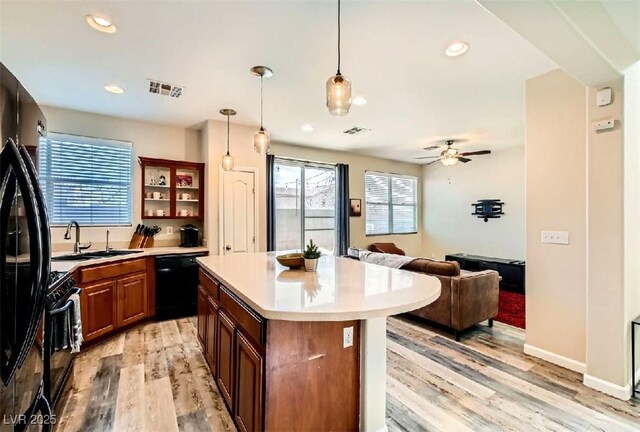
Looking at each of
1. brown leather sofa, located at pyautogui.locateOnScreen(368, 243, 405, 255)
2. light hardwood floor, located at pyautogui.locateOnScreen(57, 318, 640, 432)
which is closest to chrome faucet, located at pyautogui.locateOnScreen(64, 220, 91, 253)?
light hardwood floor, located at pyautogui.locateOnScreen(57, 318, 640, 432)

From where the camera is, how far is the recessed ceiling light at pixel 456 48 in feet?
8.09

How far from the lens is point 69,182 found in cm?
395

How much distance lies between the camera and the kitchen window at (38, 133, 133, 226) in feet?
12.6

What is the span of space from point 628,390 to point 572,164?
1.83m

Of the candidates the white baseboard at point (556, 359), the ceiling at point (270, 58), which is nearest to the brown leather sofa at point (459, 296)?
the white baseboard at point (556, 359)

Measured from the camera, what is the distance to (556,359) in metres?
2.84

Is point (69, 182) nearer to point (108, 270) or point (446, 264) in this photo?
point (108, 270)

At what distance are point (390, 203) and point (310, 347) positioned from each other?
20.9ft

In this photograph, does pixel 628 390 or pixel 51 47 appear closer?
pixel 628 390

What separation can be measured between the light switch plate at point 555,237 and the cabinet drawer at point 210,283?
300 centimetres

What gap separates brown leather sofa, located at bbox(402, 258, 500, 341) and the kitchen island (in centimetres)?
154

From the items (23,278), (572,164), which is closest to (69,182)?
(23,278)

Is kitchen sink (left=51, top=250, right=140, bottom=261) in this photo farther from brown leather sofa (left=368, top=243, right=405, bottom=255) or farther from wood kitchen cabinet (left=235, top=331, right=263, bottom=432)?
brown leather sofa (left=368, top=243, right=405, bottom=255)

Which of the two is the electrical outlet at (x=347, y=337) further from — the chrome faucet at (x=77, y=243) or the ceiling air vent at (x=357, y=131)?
the ceiling air vent at (x=357, y=131)
